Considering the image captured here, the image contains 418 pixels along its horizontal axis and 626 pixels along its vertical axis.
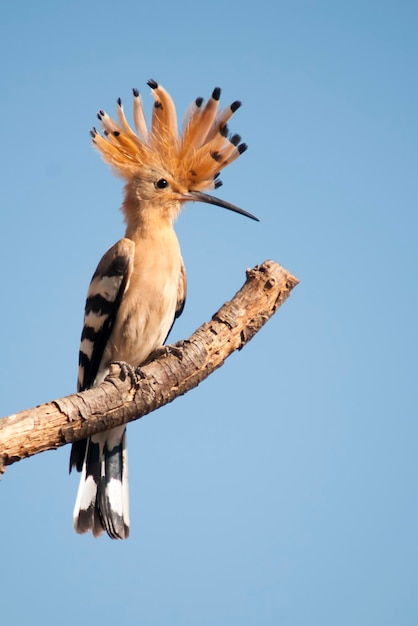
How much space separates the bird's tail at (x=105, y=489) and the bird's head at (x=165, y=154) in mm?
960

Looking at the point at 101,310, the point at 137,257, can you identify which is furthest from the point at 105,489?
the point at 137,257

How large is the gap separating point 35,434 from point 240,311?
91 cm

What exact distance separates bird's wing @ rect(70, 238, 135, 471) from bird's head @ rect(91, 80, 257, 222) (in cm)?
29

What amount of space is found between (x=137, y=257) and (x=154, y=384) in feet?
2.51

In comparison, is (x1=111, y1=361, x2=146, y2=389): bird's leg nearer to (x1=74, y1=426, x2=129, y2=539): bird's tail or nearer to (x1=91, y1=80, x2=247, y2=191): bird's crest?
(x1=74, y1=426, x2=129, y2=539): bird's tail

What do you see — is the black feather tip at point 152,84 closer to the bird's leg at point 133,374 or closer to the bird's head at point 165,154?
the bird's head at point 165,154

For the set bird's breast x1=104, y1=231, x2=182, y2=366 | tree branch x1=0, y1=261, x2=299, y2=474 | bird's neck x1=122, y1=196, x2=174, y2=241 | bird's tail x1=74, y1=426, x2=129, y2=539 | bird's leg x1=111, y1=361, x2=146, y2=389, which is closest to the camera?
tree branch x1=0, y1=261, x2=299, y2=474

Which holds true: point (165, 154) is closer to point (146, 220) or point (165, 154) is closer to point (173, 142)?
point (173, 142)

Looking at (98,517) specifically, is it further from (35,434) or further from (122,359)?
(35,434)

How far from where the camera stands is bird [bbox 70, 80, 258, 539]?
10.3 ft

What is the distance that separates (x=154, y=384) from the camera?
8.52 ft

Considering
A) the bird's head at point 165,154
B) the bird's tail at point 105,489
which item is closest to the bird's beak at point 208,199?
the bird's head at point 165,154

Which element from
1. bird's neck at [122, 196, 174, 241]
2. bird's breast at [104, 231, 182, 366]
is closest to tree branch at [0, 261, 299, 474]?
bird's breast at [104, 231, 182, 366]

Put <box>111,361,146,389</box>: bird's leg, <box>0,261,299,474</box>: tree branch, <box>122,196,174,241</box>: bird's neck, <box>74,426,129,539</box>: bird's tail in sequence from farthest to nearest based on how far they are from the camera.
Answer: <box>122,196,174,241</box>: bird's neck
<box>74,426,129,539</box>: bird's tail
<box>111,361,146,389</box>: bird's leg
<box>0,261,299,474</box>: tree branch
